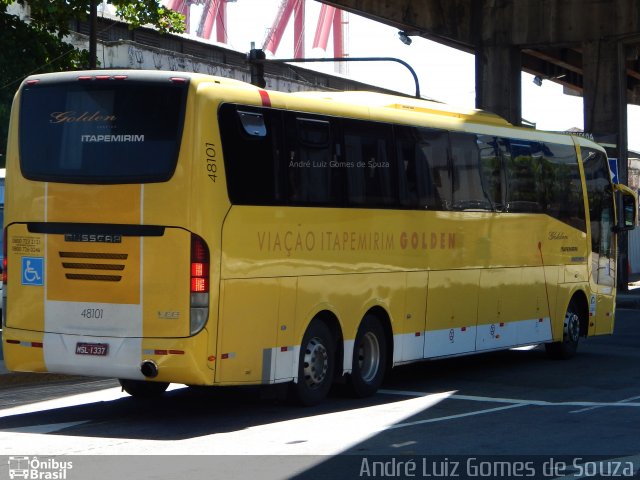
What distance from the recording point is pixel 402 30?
130 ft

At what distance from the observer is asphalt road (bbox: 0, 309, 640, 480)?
9.88 m

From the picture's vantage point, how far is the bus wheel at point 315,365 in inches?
528

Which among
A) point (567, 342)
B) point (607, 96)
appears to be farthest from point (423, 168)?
point (607, 96)

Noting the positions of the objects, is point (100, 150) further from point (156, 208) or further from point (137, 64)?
point (137, 64)

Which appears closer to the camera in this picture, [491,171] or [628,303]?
[491,171]

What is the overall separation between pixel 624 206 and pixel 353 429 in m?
11.0

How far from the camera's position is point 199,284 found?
12.0 metres

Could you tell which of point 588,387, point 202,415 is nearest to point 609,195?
point 588,387

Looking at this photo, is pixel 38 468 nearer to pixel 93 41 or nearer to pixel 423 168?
pixel 423 168

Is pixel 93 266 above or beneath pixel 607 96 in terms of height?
beneath

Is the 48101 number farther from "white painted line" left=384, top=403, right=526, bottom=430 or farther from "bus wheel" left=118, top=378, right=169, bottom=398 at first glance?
"white painted line" left=384, top=403, right=526, bottom=430

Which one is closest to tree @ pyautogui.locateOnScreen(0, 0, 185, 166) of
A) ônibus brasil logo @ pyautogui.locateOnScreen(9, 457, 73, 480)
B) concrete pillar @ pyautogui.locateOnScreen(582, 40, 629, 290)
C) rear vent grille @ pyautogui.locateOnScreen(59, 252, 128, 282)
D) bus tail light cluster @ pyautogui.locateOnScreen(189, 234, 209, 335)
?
concrete pillar @ pyautogui.locateOnScreen(582, 40, 629, 290)

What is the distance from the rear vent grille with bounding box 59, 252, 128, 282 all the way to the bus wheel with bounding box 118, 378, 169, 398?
2018 millimetres

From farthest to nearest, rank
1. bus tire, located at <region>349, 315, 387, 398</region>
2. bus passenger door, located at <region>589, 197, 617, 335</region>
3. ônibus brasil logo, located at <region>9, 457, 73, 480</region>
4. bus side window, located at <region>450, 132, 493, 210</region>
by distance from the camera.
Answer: bus passenger door, located at <region>589, 197, 617, 335</region>, bus side window, located at <region>450, 132, 493, 210</region>, bus tire, located at <region>349, 315, 387, 398</region>, ônibus brasil logo, located at <region>9, 457, 73, 480</region>
